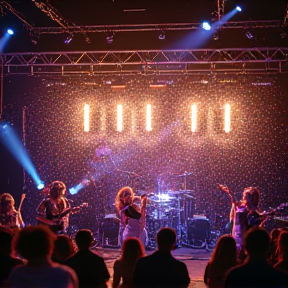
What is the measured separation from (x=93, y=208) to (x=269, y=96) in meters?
5.50

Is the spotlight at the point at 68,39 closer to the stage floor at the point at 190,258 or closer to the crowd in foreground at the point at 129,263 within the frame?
the stage floor at the point at 190,258

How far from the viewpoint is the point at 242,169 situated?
1198cm

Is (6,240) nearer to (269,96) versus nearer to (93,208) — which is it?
(93,208)

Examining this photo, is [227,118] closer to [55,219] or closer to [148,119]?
[148,119]

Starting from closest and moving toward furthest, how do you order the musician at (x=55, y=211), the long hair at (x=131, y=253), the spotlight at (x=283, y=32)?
the long hair at (x=131, y=253)
the musician at (x=55, y=211)
the spotlight at (x=283, y=32)

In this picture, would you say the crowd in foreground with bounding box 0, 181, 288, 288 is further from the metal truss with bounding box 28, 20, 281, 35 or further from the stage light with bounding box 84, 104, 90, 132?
the stage light with bounding box 84, 104, 90, 132

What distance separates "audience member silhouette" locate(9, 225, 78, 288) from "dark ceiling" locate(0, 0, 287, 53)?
6.92 m

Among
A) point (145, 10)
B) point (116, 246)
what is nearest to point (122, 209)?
point (116, 246)

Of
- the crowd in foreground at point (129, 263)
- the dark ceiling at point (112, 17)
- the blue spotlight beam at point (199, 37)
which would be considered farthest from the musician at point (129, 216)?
the blue spotlight beam at point (199, 37)

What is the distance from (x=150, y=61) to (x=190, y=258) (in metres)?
→ 4.71

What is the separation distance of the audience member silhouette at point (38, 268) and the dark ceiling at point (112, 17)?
692 cm

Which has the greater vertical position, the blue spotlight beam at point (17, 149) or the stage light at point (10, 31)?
the stage light at point (10, 31)

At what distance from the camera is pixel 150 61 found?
10914 millimetres

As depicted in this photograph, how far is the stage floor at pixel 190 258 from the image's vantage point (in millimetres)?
8109
